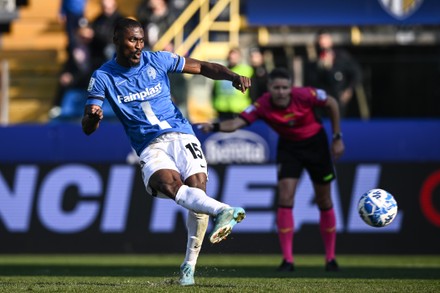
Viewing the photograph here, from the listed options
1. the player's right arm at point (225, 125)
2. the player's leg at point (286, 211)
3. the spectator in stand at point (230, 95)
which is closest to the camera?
the player's right arm at point (225, 125)

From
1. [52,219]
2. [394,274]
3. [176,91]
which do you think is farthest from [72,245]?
[394,274]

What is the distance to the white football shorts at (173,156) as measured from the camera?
30.3 ft

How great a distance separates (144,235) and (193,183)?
6.94 m

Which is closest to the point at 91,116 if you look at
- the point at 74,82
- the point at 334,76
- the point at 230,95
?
the point at 230,95

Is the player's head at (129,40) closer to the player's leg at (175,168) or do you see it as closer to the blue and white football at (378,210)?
the player's leg at (175,168)

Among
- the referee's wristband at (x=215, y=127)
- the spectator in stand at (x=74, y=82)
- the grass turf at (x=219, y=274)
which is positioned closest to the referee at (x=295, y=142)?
the referee's wristband at (x=215, y=127)

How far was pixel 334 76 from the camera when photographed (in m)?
17.0

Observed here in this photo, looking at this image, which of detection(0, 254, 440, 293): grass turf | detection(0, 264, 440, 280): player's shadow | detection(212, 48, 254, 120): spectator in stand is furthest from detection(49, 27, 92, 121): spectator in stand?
detection(0, 264, 440, 280): player's shadow

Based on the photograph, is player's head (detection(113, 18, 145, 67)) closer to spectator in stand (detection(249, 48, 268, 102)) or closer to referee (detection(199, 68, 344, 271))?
referee (detection(199, 68, 344, 271))

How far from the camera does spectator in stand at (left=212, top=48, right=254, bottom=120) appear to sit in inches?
667

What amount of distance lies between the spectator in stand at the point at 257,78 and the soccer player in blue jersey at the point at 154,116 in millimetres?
7037

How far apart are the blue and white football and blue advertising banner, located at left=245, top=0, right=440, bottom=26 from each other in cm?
935

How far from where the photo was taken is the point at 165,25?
63.5 ft

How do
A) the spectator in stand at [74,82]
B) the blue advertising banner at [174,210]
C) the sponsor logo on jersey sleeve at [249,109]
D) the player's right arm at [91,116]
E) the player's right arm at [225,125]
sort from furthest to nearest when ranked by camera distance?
1. the spectator in stand at [74,82]
2. the blue advertising banner at [174,210]
3. the sponsor logo on jersey sleeve at [249,109]
4. the player's right arm at [225,125]
5. the player's right arm at [91,116]
